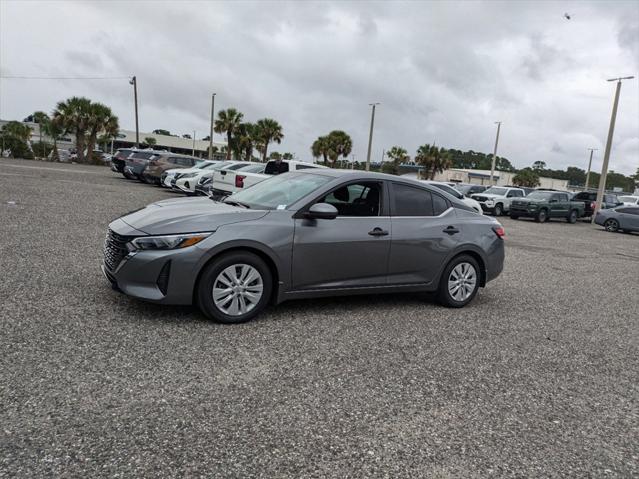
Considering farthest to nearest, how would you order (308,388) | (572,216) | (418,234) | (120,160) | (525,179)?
1. (525,179)
2. (120,160)
3. (572,216)
4. (418,234)
5. (308,388)

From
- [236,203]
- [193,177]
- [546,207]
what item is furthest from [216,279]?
[546,207]

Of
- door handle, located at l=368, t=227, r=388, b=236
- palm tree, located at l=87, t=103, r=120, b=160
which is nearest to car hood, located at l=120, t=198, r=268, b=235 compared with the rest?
door handle, located at l=368, t=227, r=388, b=236

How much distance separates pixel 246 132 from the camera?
52.9 metres

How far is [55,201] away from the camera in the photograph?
1326 centimetres

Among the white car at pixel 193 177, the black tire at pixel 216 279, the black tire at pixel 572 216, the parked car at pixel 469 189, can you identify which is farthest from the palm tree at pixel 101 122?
the black tire at pixel 216 279

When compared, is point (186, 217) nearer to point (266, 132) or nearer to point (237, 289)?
point (237, 289)

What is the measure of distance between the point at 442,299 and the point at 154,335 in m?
3.39

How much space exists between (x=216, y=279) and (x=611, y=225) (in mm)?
24660

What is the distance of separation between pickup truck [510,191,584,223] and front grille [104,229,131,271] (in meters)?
23.0

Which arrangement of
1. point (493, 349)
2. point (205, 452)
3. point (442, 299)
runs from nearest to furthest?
point (205, 452)
point (493, 349)
point (442, 299)

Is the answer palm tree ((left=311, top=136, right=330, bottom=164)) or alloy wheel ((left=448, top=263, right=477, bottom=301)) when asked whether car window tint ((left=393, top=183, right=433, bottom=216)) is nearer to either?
alloy wheel ((left=448, top=263, right=477, bottom=301))

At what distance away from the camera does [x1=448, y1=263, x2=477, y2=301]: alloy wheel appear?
20.4 feet

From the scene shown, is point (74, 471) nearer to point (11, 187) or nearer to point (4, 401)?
point (4, 401)

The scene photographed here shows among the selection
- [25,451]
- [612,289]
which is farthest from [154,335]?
[612,289]
